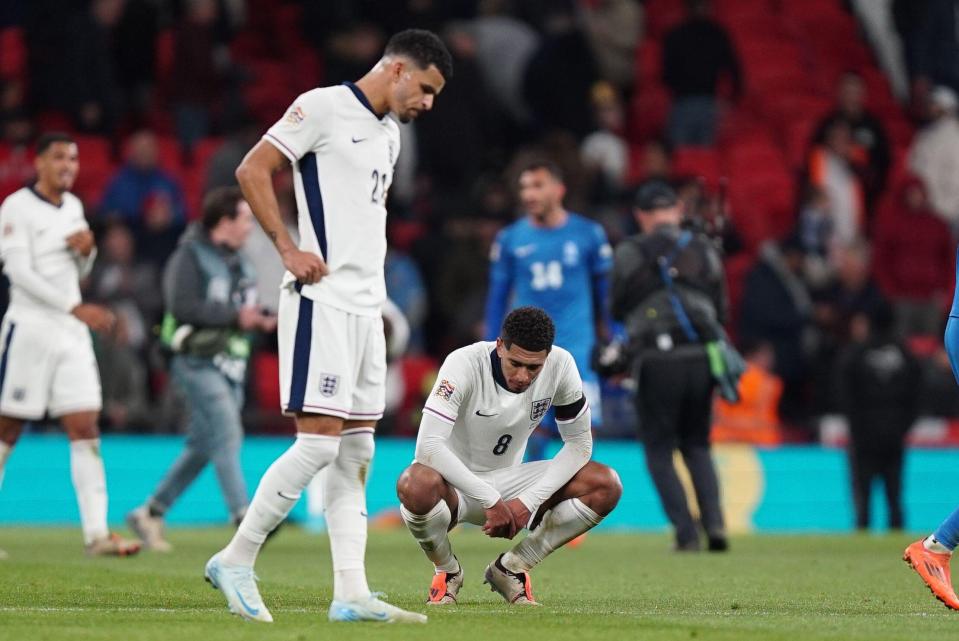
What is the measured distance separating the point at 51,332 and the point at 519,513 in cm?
484

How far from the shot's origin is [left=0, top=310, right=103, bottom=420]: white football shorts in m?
11.6

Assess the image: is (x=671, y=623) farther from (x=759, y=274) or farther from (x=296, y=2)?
(x=296, y=2)

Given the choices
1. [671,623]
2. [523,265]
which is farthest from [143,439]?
[671,623]

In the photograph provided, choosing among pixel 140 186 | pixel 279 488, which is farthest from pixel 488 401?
pixel 140 186

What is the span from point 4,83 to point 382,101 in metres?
13.9

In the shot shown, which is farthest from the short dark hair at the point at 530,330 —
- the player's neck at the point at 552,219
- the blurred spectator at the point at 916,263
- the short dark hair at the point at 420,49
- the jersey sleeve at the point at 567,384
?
the blurred spectator at the point at 916,263

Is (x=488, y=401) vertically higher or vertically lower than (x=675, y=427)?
higher

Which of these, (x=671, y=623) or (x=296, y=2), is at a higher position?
(x=296, y=2)

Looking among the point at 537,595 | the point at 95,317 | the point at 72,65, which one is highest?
the point at 72,65

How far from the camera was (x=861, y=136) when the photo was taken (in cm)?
2164

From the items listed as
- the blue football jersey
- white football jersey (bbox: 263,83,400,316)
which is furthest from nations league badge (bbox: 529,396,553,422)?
the blue football jersey

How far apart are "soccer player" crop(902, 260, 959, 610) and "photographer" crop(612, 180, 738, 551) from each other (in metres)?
4.45

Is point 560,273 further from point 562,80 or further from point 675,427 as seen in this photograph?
point 562,80

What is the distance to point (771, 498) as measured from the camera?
1769cm
